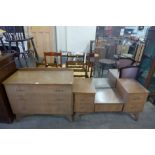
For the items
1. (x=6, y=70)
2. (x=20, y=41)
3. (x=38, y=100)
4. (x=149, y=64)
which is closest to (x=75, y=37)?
(x=20, y=41)

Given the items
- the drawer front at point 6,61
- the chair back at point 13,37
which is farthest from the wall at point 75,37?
the drawer front at point 6,61

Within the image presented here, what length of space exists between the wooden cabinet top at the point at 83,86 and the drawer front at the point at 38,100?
0.61ft

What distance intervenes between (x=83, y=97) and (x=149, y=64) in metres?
1.36

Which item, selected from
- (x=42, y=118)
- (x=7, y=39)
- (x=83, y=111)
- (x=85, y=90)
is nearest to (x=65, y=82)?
(x=85, y=90)

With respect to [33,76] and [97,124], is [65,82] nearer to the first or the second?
[33,76]

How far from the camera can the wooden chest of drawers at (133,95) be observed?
71.0 inches

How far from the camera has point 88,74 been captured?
2627 millimetres

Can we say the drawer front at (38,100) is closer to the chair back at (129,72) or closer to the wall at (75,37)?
the chair back at (129,72)

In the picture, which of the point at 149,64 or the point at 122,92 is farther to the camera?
the point at 149,64

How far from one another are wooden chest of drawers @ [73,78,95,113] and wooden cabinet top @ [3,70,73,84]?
8.8 inches

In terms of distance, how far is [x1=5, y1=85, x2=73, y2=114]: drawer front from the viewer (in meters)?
1.68

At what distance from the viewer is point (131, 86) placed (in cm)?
195

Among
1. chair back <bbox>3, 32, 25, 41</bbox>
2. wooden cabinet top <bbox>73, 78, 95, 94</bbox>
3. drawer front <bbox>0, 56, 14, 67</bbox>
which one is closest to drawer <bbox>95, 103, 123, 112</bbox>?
wooden cabinet top <bbox>73, 78, 95, 94</bbox>

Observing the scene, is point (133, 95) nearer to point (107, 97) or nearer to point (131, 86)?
point (131, 86)
